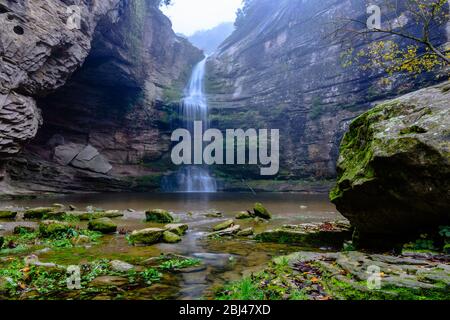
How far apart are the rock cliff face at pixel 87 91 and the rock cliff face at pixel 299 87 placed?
808 cm

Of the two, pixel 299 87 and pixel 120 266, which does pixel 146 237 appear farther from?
pixel 299 87

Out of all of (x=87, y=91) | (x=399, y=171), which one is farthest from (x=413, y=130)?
(x=87, y=91)

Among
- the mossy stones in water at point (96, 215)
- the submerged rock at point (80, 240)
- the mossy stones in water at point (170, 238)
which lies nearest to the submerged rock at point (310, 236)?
the mossy stones in water at point (170, 238)

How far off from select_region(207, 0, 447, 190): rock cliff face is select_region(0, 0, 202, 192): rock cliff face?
8.08 meters

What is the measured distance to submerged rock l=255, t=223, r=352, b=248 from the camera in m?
7.65

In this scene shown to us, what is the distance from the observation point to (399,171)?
15.3ft

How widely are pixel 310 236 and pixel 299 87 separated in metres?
30.7

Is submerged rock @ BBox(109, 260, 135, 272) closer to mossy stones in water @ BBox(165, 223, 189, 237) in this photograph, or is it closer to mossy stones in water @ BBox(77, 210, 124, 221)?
mossy stones in water @ BBox(165, 223, 189, 237)

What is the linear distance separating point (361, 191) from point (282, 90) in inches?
1306

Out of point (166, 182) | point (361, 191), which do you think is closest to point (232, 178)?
point (166, 182)

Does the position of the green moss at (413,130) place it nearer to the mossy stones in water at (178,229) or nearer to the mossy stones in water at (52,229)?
the mossy stones in water at (178,229)

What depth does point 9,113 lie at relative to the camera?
56.7ft

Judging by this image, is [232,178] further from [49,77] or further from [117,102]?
[49,77]

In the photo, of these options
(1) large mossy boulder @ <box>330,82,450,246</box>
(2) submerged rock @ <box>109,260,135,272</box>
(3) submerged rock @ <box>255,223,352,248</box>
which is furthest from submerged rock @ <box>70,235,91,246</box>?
(1) large mossy boulder @ <box>330,82,450,246</box>
